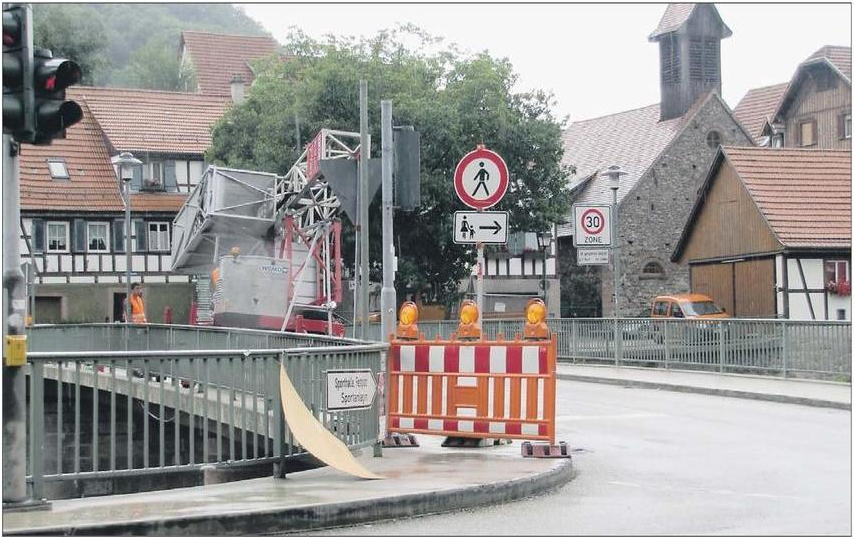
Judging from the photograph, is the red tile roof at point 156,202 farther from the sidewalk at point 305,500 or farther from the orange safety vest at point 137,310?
the sidewalk at point 305,500

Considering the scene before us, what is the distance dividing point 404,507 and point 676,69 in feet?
187

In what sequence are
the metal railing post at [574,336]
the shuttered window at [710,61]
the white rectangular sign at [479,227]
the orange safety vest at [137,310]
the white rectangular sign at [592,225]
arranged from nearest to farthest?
the white rectangular sign at [479,227] < the white rectangular sign at [592,225] < the orange safety vest at [137,310] < the metal railing post at [574,336] < the shuttered window at [710,61]

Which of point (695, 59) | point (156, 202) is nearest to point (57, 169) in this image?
point (156, 202)

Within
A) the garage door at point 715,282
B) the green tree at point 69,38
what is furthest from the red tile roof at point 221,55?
the garage door at point 715,282

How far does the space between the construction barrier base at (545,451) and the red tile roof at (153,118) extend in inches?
1762

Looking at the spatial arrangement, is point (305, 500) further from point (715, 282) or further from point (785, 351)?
point (715, 282)

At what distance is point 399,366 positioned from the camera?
43.5 feet

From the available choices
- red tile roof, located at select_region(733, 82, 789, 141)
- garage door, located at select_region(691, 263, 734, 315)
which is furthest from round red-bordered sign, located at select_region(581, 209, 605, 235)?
red tile roof, located at select_region(733, 82, 789, 141)

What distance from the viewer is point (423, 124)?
43.8 meters

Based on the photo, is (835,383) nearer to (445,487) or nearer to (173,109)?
(445,487)

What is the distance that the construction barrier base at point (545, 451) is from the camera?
12.6 meters

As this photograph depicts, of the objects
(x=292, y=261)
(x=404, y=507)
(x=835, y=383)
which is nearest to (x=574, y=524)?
(x=404, y=507)

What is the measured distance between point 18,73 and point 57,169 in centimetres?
4649

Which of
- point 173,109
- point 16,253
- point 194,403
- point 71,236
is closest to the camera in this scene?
point 16,253
